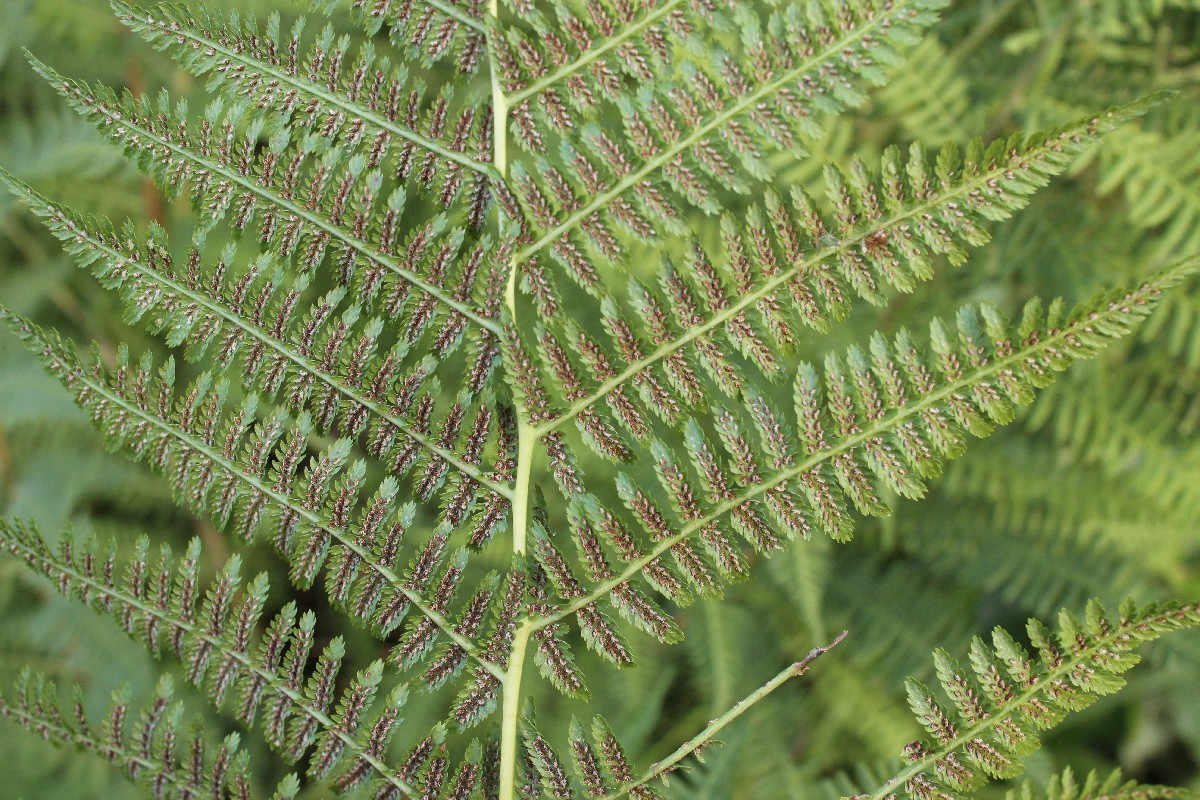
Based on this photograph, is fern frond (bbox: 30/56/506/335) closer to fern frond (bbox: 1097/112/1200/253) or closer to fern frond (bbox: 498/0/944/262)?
fern frond (bbox: 498/0/944/262)

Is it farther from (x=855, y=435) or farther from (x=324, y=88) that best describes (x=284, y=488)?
(x=855, y=435)

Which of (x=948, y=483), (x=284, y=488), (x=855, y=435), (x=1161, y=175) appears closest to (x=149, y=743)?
(x=284, y=488)

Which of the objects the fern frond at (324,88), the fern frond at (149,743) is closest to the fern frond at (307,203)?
the fern frond at (324,88)

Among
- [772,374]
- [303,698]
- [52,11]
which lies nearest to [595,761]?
[303,698]

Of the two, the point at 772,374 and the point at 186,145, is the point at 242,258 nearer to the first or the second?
the point at 186,145

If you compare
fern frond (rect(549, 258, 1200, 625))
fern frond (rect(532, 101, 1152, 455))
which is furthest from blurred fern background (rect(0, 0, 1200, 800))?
fern frond (rect(532, 101, 1152, 455))

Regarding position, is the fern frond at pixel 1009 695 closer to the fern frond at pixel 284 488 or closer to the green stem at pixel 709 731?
the green stem at pixel 709 731
